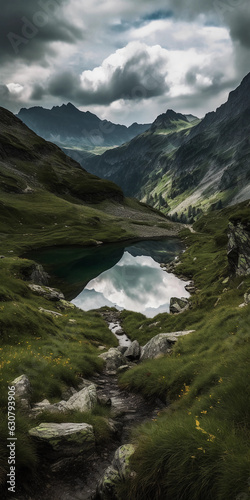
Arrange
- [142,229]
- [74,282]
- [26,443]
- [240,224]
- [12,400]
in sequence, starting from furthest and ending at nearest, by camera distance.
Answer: [142,229], [74,282], [240,224], [12,400], [26,443]

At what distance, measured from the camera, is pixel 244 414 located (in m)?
7.84

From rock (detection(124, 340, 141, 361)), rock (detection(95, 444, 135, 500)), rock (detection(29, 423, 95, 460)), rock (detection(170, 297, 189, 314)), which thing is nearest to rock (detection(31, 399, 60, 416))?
rock (detection(29, 423, 95, 460))

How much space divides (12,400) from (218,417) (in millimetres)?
7910

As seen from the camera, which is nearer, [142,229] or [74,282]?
[74,282]

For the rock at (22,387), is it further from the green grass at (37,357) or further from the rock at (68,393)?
the rock at (68,393)

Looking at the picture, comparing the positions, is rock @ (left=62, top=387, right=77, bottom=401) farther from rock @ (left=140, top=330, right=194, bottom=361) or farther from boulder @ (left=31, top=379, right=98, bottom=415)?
rock @ (left=140, top=330, right=194, bottom=361)

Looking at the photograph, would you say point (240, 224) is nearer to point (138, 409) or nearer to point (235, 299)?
point (235, 299)

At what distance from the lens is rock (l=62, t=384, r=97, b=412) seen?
12625mm

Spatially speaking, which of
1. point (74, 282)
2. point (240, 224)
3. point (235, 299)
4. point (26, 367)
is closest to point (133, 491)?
point (26, 367)

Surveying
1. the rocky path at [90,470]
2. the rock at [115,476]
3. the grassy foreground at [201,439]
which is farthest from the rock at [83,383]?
the rock at [115,476]

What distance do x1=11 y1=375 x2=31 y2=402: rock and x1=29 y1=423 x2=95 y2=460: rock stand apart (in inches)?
111

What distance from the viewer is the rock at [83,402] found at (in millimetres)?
A: 12625

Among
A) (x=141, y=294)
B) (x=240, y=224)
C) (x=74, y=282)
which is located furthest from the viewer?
(x=74, y=282)

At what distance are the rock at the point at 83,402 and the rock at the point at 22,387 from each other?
5.86 feet
